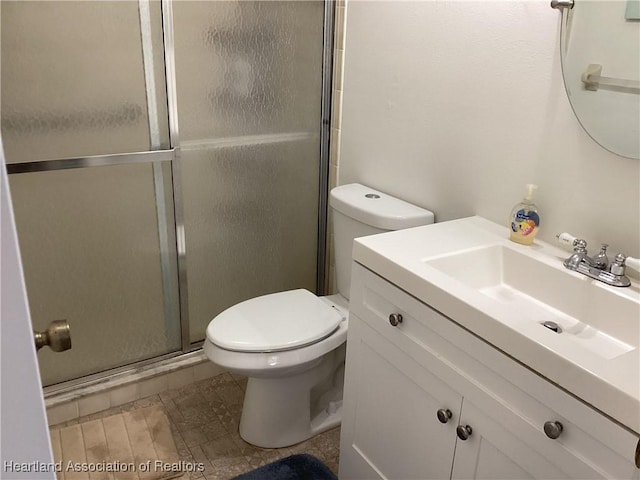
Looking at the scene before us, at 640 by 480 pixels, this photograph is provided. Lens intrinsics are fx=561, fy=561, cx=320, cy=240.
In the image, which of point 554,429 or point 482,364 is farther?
point 482,364

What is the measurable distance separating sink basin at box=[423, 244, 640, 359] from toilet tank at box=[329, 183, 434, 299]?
0.34m

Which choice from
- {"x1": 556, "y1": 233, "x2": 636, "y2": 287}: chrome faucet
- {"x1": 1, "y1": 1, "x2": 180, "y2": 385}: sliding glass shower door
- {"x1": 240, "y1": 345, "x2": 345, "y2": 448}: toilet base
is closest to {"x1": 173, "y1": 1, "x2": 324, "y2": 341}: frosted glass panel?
{"x1": 1, "y1": 1, "x2": 180, "y2": 385}: sliding glass shower door

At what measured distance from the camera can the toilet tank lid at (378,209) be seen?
5.78 feet

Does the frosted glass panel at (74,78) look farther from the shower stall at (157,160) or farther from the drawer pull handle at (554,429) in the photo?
the drawer pull handle at (554,429)

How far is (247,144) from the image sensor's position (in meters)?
2.14

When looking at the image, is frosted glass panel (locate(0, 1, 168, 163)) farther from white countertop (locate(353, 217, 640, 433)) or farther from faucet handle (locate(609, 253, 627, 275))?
faucet handle (locate(609, 253, 627, 275))

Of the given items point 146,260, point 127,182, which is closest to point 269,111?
point 127,182

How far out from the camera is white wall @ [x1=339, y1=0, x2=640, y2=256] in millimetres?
1388

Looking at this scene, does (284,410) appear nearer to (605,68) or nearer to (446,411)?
(446,411)

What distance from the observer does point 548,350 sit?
3.30ft

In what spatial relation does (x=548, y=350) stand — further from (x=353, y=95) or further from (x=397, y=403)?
(x=353, y=95)

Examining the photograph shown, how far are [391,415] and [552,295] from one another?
0.51 meters

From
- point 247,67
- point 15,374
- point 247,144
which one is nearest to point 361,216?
point 247,144

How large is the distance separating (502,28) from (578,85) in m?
0.28
